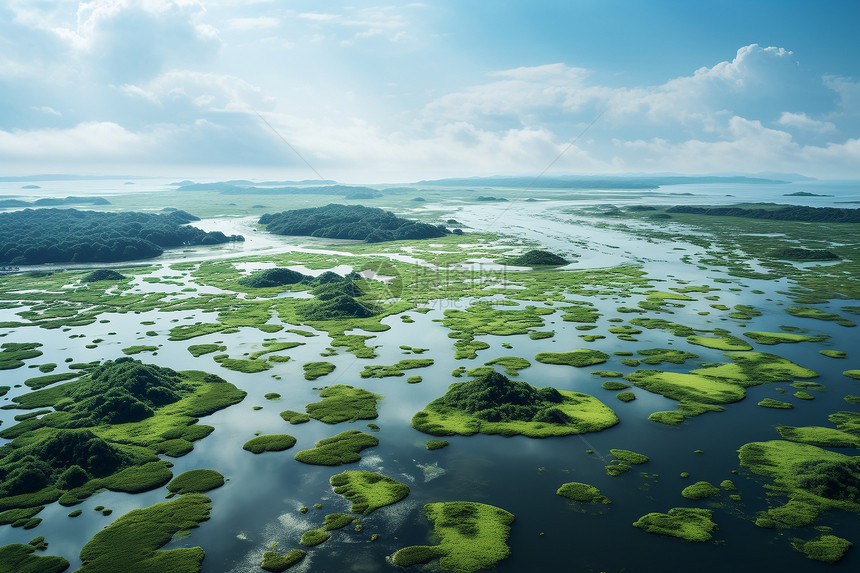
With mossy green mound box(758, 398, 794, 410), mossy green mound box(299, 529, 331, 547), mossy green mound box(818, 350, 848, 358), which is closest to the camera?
mossy green mound box(299, 529, 331, 547)

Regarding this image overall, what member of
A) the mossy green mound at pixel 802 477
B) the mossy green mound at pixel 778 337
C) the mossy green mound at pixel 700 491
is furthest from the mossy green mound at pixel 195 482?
the mossy green mound at pixel 778 337

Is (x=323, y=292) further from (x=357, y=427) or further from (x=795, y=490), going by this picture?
(x=795, y=490)

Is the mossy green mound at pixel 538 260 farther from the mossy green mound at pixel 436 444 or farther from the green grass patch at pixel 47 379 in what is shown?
the green grass patch at pixel 47 379

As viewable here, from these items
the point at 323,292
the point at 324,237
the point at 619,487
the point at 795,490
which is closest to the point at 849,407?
the point at 795,490

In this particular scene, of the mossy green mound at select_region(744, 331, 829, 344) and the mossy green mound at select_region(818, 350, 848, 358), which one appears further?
the mossy green mound at select_region(744, 331, 829, 344)

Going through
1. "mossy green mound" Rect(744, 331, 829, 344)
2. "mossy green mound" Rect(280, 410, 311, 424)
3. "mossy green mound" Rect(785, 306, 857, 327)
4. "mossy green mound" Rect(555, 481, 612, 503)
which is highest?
"mossy green mound" Rect(785, 306, 857, 327)

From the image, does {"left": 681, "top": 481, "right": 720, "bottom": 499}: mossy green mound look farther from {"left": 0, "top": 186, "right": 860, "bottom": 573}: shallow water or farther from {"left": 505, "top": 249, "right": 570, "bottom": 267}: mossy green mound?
{"left": 505, "top": 249, "right": 570, "bottom": 267}: mossy green mound

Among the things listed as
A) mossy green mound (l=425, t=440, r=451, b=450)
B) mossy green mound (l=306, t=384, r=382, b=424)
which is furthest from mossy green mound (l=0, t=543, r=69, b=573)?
mossy green mound (l=425, t=440, r=451, b=450)
